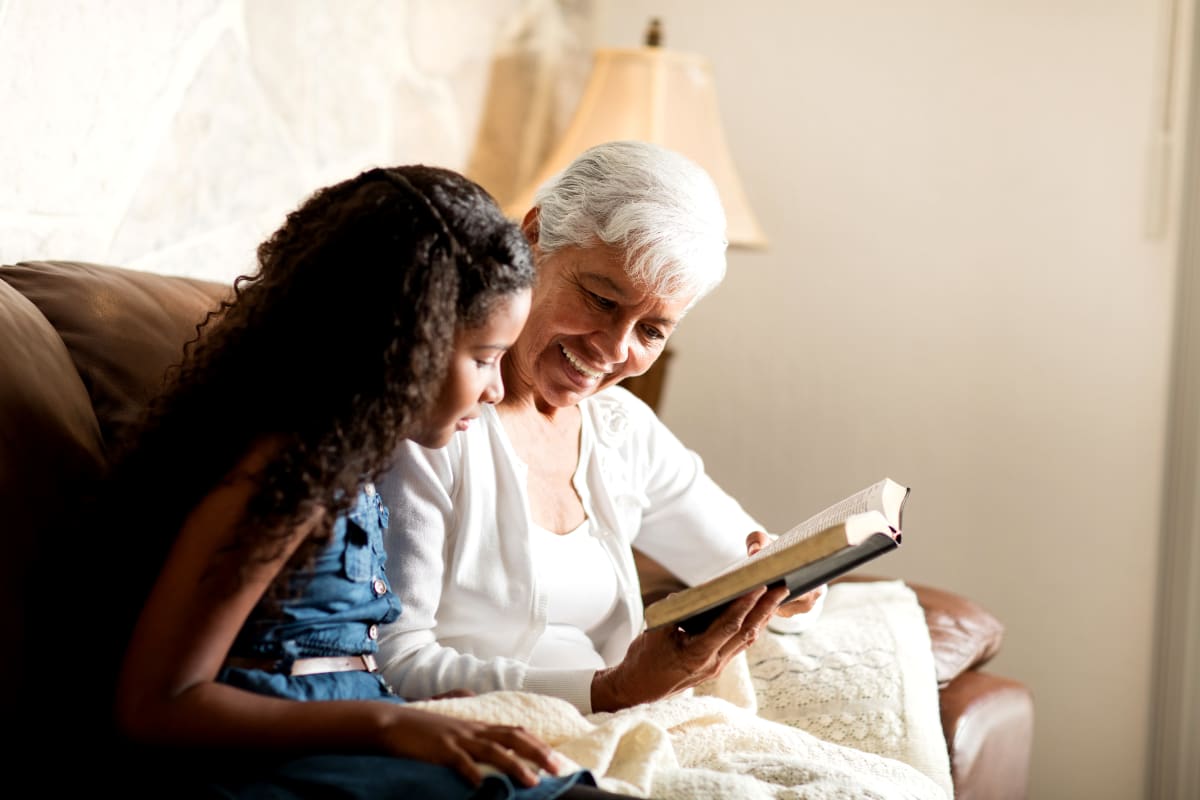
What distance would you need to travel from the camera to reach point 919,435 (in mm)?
2664

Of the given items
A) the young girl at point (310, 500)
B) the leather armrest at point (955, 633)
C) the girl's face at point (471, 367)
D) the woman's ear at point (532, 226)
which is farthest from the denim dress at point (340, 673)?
the leather armrest at point (955, 633)

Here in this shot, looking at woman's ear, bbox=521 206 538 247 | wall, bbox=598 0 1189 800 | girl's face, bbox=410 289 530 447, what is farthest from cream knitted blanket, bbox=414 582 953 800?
wall, bbox=598 0 1189 800

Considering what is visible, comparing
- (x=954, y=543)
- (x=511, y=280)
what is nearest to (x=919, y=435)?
(x=954, y=543)

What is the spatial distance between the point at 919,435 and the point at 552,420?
1.35 metres

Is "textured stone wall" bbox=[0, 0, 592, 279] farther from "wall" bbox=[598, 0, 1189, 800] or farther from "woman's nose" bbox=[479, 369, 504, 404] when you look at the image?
"woman's nose" bbox=[479, 369, 504, 404]

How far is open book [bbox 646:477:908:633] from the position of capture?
1000mm

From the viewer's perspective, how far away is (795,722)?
59.7 inches

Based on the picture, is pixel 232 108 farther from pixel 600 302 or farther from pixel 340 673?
pixel 340 673

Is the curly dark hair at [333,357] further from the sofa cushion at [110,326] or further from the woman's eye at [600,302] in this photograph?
the woman's eye at [600,302]

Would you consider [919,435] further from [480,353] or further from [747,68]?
[480,353]

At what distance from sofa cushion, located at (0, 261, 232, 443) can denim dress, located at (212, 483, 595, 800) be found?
0.27 m

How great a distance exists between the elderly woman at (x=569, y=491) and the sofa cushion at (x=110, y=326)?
0.27 m

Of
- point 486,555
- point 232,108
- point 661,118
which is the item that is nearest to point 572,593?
point 486,555

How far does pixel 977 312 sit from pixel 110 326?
6.12ft
